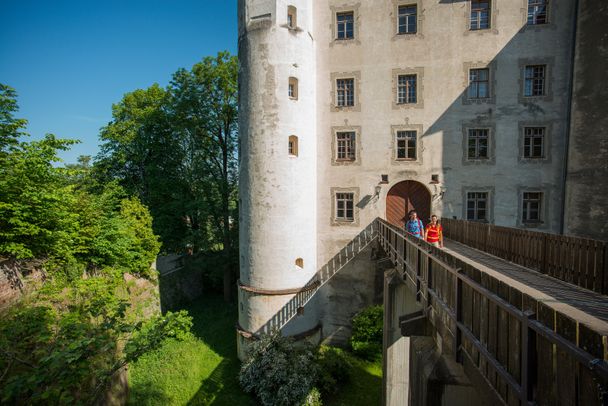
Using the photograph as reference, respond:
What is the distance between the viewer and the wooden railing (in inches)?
204

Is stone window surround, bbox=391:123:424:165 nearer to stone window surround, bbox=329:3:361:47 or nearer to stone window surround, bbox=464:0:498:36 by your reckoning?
stone window surround, bbox=329:3:361:47

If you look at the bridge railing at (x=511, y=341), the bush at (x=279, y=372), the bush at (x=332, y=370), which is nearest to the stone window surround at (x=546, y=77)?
the bridge railing at (x=511, y=341)

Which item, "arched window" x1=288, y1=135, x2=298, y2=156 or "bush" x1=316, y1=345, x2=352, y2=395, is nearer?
"bush" x1=316, y1=345, x2=352, y2=395

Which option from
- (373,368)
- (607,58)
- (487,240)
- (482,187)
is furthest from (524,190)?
(373,368)

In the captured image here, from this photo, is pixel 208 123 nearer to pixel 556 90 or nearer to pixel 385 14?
pixel 385 14

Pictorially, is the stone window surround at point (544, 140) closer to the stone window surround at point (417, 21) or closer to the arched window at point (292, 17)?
the stone window surround at point (417, 21)

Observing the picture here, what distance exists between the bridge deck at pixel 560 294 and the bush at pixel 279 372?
329 inches

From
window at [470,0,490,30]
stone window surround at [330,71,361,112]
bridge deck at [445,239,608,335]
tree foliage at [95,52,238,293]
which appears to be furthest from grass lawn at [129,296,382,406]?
window at [470,0,490,30]

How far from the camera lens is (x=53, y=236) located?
9.87 metres

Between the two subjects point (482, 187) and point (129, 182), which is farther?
point (129, 182)

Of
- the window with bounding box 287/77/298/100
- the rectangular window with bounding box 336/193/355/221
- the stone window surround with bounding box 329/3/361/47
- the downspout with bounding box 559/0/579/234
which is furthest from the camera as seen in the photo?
the rectangular window with bounding box 336/193/355/221

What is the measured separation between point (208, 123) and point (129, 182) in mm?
7381

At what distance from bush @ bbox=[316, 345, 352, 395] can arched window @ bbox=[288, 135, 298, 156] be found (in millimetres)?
9341

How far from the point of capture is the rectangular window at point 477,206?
14.3 m
